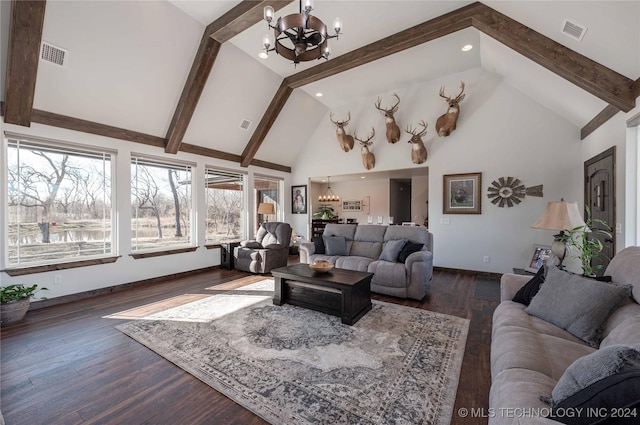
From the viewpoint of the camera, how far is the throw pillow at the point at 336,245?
15.6 ft

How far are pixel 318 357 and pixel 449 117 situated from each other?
5.02 m

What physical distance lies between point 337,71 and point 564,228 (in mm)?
4156

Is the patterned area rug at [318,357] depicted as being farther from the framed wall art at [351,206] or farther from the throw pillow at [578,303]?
the framed wall art at [351,206]

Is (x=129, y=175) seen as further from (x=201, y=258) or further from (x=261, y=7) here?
(x=261, y=7)

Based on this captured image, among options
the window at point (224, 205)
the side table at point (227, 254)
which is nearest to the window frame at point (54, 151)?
the window at point (224, 205)

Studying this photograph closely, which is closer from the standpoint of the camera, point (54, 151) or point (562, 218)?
point (562, 218)

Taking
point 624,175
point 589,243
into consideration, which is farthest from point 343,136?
point 589,243

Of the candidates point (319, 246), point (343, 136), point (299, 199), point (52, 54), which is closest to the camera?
point (52, 54)

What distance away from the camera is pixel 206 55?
13.5ft

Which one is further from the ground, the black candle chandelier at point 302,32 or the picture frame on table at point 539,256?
the black candle chandelier at point 302,32

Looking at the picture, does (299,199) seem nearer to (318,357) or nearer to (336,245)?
(336,245)

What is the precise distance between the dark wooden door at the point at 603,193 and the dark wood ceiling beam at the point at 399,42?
2486mm

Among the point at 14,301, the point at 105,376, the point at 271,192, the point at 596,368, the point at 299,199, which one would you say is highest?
the point at 271,192

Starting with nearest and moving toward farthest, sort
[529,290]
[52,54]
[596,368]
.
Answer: [596,368]
[529,290]
[52,54]
